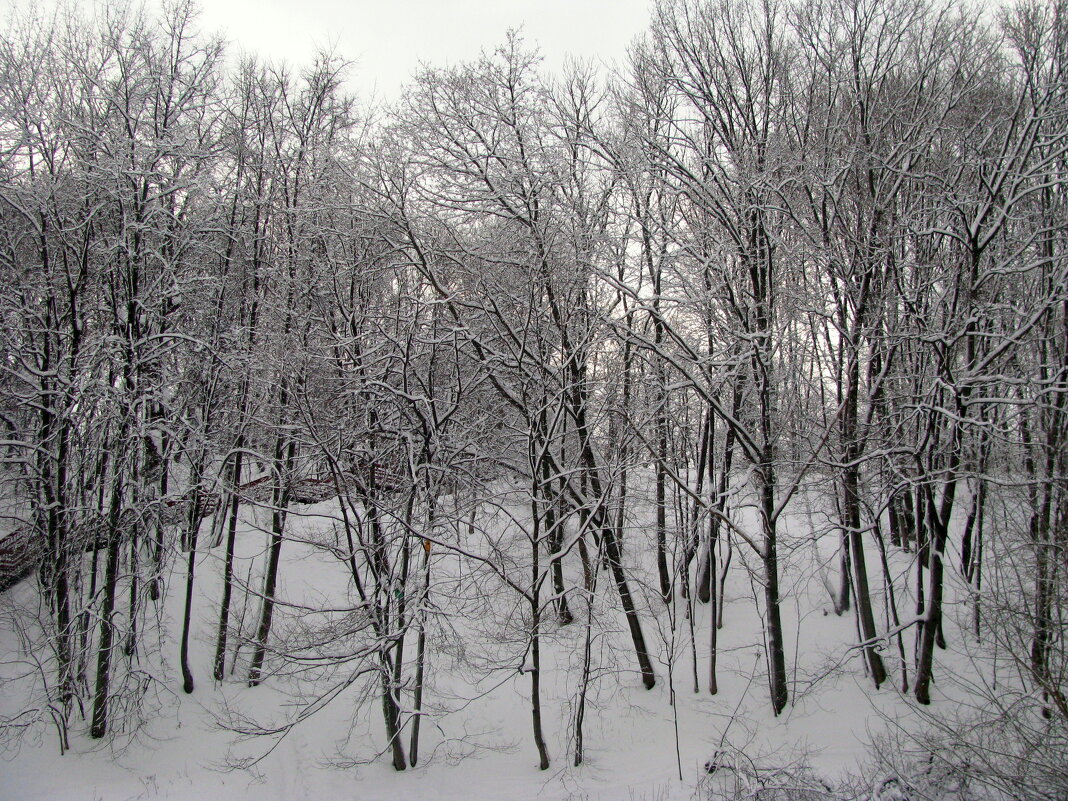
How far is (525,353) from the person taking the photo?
10.8 meters

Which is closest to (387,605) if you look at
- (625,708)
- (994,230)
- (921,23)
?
(625,708)

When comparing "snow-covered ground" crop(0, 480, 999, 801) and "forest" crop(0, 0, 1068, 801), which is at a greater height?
"forest" crop(0, 0, 1068, 801)

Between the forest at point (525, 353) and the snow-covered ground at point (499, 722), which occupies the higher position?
the forest at point (525, 353)

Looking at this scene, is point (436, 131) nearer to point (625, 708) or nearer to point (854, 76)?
point (854, 76)

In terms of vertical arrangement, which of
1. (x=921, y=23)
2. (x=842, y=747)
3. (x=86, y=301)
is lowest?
(x=842, y=747)

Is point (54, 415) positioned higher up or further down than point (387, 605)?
higher up

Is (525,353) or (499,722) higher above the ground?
(525,353)

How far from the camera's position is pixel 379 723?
480 inches

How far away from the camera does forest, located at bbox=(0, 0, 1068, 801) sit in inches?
392

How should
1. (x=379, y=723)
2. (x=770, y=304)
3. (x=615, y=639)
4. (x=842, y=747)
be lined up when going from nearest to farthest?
(x=842, y=747) < (x=770, y=304) < (x=379, y=723) < (x=615, y=639)

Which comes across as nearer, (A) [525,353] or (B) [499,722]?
(A) [525,353]

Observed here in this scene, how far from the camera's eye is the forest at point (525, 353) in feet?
32.7

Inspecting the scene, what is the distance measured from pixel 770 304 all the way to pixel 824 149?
272 cm

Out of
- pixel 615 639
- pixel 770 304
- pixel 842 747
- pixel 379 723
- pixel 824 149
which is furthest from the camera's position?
pixel 615 639
